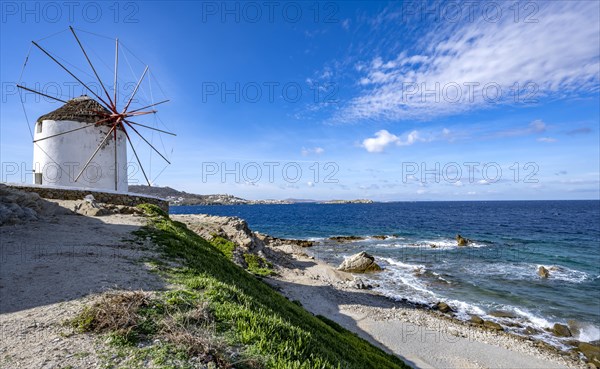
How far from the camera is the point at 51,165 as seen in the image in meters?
26.6

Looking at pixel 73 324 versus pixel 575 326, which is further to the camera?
pixel 575 326

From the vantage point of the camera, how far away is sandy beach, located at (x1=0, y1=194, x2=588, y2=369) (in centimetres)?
569

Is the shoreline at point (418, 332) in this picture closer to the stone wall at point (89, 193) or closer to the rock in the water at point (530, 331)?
the rock in the water at point (530, 331)

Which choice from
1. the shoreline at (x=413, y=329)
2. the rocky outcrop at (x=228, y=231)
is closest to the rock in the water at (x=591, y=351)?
the shoreline at (x=413, y=329)

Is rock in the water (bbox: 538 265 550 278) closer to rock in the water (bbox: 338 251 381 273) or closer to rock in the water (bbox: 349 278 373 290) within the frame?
rock in the water (bbox: 338 251 381 273)

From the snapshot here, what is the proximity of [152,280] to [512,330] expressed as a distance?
2552cm

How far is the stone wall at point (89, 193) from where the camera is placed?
21.4 m

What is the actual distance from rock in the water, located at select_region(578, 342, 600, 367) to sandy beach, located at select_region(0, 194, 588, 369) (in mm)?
1004

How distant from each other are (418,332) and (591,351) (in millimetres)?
10540

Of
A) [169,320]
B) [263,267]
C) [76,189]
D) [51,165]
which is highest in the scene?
[51,165]

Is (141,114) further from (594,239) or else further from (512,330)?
(594,239)

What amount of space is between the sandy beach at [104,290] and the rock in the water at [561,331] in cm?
323

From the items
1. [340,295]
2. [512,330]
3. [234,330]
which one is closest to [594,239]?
[512,330]

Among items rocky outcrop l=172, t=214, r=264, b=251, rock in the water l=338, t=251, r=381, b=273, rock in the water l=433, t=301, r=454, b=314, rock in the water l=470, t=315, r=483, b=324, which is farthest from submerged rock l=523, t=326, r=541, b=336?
rocky outcrop l=172, t=214, r=264, b=251
